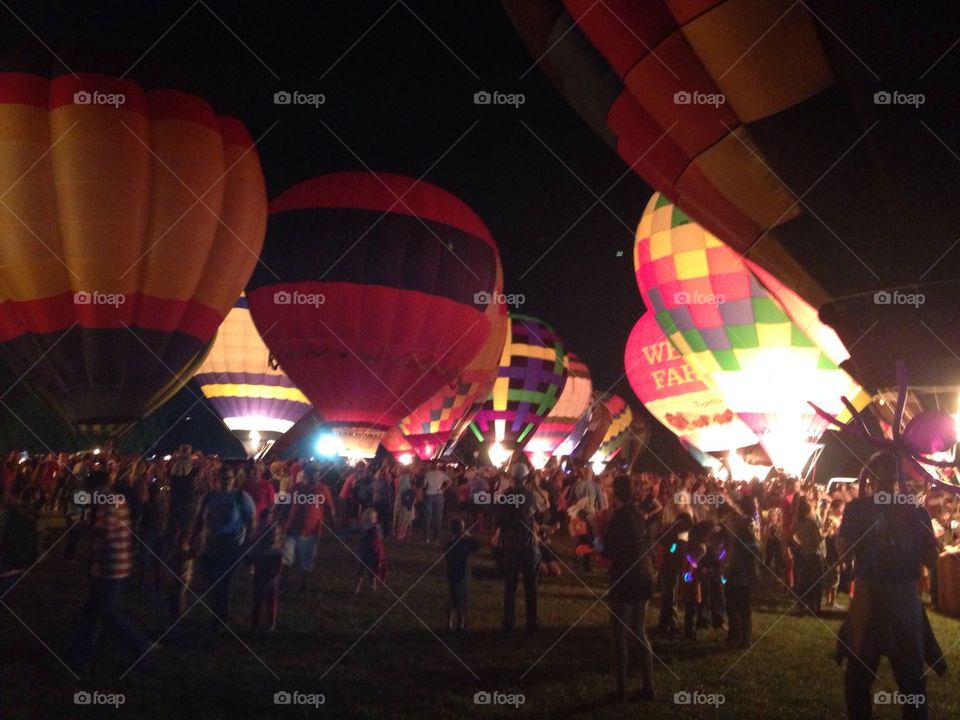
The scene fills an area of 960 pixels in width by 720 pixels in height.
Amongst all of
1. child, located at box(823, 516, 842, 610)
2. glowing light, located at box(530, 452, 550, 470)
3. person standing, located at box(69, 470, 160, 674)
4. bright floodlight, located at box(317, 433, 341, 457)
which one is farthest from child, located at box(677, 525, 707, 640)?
glowing light, located at box(530, 452, 550, 470)

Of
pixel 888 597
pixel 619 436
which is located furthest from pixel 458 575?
pixel 619 436

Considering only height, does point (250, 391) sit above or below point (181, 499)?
above

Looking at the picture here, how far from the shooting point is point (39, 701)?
4582 millimetres

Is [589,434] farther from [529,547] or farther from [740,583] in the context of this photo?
[740,583]

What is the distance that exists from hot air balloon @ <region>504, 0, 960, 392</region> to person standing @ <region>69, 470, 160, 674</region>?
15.7 ft

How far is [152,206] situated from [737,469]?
57.0ft

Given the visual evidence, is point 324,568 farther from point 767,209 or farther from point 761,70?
point 761,70

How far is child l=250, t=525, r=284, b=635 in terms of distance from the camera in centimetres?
623

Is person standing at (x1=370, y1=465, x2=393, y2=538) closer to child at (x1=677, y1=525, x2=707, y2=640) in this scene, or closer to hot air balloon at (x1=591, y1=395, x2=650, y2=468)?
child at (x1=677, y1=525, x2=707, y2=640)

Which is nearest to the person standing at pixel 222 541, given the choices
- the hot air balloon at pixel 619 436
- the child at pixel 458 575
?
the child at pixel 458 575

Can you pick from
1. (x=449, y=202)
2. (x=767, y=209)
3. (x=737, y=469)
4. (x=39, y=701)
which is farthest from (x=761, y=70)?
(x=737, y=469)

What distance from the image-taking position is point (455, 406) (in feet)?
84.6

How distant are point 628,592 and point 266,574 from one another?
2920 mm

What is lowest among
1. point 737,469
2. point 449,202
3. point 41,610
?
point 41,610
